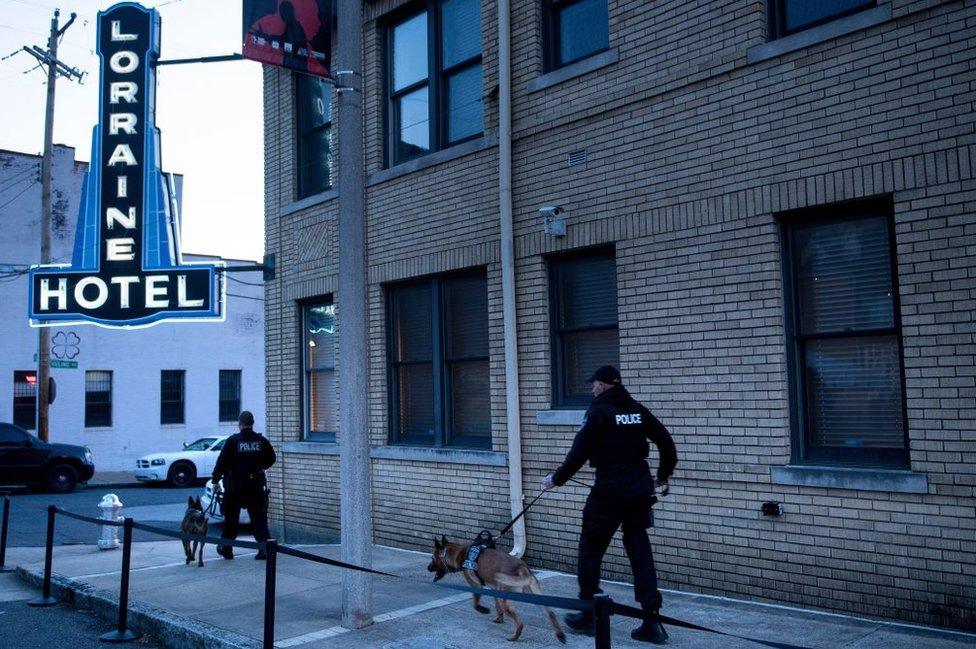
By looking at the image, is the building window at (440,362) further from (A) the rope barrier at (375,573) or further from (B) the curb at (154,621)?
(B) the curb at (154,621)

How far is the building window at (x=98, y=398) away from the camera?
2952 centimetres

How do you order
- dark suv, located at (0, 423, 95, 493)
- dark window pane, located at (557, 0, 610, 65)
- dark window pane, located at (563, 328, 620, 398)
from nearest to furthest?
dark window pane, located at (563, 328, 620, 398)
dark window pane, located at (557, 0, 610, 65)
dark suv, located at (0, 423, 95, 493)

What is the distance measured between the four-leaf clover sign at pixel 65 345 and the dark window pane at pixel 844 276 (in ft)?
86.9

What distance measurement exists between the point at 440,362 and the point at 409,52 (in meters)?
3.98

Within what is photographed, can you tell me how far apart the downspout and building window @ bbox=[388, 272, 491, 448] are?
2.55ft

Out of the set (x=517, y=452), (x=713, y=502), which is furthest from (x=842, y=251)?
(x=517, y=452)

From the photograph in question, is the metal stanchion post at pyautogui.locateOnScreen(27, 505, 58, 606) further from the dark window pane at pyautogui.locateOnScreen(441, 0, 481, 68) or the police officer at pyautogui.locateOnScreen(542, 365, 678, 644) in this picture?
the dark window pane at pyautogui.locateOnScreen(441, 0, 481, 68)

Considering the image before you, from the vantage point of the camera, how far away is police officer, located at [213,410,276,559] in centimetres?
1046

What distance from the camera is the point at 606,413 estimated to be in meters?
6.42

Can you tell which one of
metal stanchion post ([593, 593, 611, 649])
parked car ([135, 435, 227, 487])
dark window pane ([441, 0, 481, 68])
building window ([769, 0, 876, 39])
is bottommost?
parked car ([135, 435, 227, 487])

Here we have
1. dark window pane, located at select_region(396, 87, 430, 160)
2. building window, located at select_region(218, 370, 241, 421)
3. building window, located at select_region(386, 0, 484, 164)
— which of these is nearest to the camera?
building window, located at select_region(386, 0, 484, 164)

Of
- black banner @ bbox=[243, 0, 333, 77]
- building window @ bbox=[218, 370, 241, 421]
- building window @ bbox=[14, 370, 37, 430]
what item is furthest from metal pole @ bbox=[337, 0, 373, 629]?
building window @ bbox=[218, 370, 241, 421]

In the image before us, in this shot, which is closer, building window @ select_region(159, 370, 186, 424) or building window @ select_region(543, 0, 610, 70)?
building window @ select_region(543, 0, 610, 70)

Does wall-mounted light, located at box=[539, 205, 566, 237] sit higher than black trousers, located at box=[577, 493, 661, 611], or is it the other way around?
wall-mounted light, located at box=[539, 205, 566, 237]
